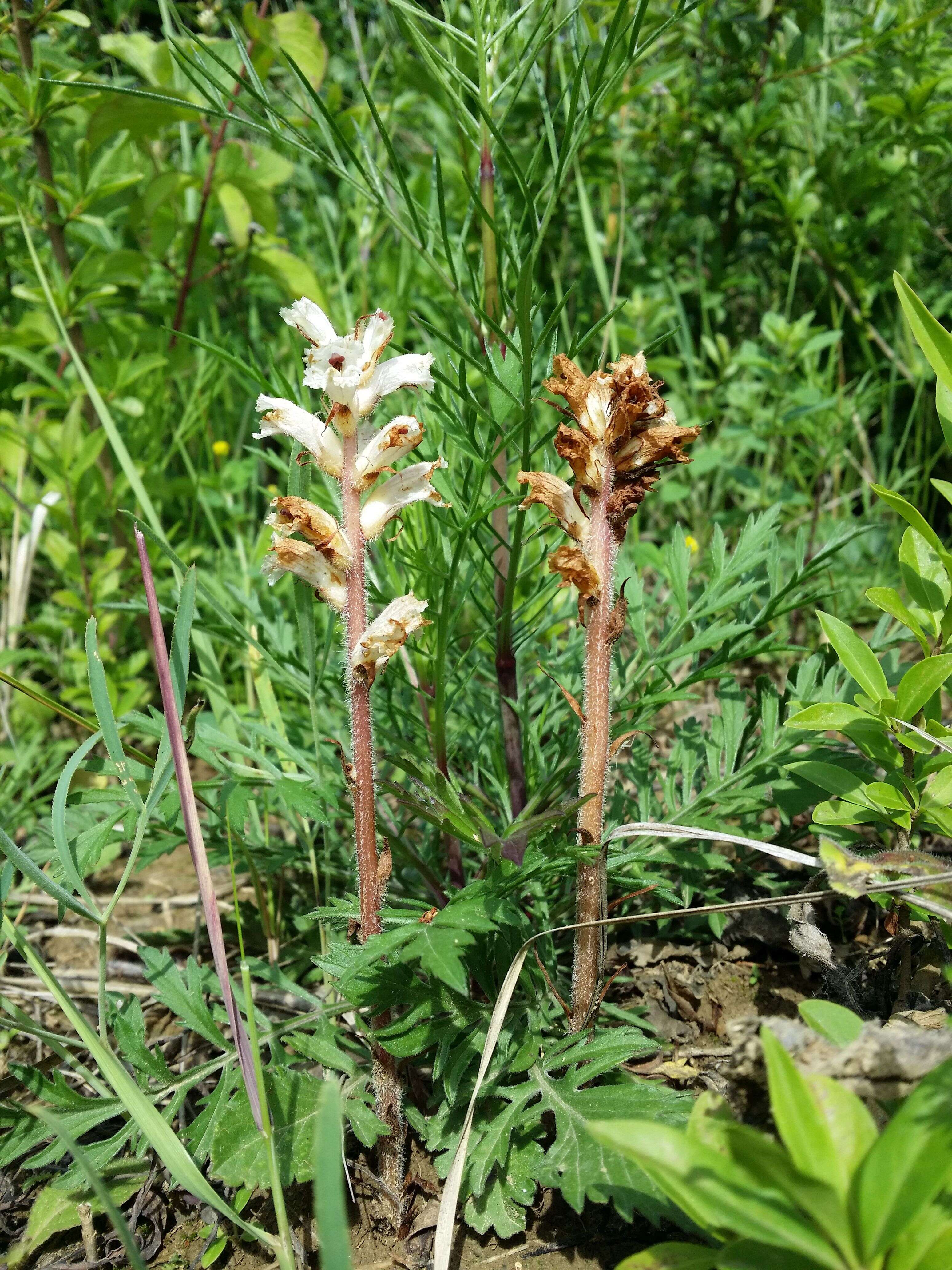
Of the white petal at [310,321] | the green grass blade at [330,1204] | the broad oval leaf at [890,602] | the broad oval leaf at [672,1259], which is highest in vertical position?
the white petal at [310,321]

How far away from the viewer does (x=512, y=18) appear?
1407 mm

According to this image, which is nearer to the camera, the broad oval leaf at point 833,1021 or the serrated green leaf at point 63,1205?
the broad oval leaf at point 833,1021

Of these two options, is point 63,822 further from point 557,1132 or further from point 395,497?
point 557,1132

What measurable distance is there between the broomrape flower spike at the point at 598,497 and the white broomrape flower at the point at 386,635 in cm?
21

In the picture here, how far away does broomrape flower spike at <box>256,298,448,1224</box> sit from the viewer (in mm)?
1280

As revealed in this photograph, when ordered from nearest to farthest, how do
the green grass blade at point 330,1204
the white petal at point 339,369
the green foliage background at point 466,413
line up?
the green grass blade at point 330,1204
the white petal at point 339,369
the green foliage background at point 466,413

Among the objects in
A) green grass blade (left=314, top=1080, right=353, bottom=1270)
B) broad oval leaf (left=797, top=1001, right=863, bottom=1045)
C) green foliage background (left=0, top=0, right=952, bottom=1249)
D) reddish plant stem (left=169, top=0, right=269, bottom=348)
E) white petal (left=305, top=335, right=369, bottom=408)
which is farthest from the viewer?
reddish plant stem (left=169, top=0, right=269, bottom=348)

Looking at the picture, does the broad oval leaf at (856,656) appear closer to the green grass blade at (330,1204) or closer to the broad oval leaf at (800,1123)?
the broad oval leaf at (800,1123)

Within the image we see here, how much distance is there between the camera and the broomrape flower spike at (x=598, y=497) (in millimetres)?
1354

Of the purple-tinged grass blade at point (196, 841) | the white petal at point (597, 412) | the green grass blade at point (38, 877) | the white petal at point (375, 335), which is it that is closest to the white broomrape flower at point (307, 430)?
the white petal at point (375, 335)

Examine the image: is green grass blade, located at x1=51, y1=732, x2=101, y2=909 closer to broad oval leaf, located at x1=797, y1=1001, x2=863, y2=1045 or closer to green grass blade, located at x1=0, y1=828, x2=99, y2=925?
green grass blade, located at x1=0, y1=828, x2=99, y2=925

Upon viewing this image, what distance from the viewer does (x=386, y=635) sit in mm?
1278

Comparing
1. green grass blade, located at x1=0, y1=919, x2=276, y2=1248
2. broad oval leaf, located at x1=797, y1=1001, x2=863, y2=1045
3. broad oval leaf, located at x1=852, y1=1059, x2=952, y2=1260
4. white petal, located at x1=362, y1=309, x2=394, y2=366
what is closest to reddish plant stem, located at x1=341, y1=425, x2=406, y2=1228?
white petal, located at x1=362, y1=309, x2=394, y2=366

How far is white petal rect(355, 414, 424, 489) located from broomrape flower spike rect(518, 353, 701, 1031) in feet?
0.59
